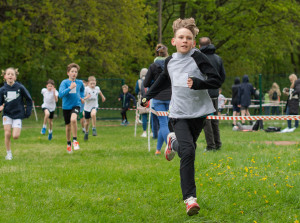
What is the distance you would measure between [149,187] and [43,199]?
145 cm

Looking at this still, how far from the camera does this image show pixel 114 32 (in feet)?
84.1

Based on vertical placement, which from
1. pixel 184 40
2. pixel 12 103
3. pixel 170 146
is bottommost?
pixel 170 146

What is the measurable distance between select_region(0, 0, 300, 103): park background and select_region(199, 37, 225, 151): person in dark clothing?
1263 cm

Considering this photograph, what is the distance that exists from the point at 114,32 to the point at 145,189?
20069mm

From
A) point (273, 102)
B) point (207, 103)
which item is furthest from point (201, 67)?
point (273, 102)

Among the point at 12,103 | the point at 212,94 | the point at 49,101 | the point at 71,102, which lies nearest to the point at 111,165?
the point at 212,94

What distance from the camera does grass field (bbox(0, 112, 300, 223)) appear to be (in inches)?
205

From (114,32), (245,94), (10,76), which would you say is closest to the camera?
(10,76)

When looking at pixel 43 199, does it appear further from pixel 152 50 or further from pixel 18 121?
pixel 152 50

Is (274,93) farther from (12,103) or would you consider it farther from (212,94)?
(12,103)

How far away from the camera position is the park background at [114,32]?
24000mm

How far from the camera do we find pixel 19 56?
26000 mm

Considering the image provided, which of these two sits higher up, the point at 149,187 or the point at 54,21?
the point at 54,21

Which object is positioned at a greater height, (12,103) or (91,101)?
(12,103)
